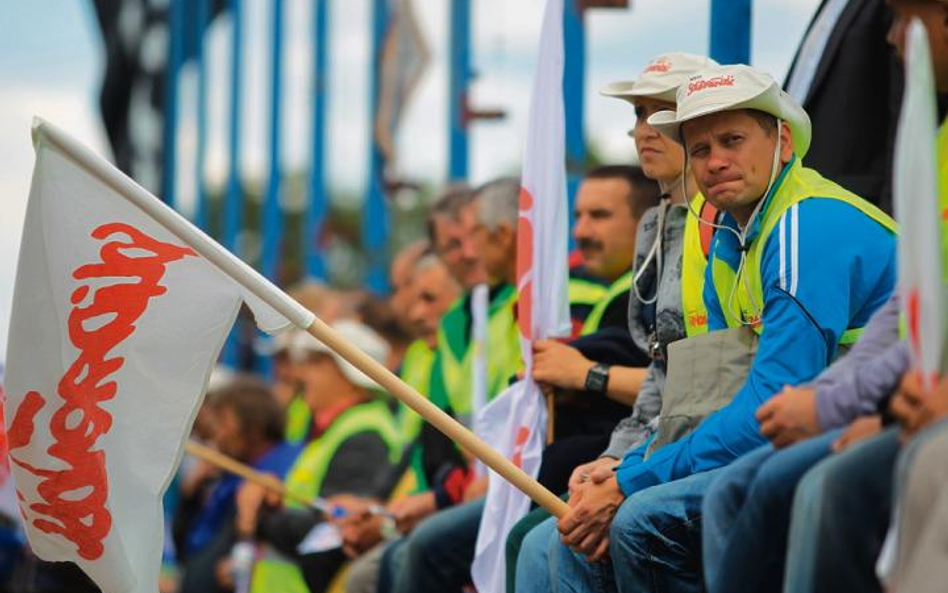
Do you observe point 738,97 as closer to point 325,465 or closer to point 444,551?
point 444,551

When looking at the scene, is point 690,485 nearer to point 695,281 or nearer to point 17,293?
point 695,281

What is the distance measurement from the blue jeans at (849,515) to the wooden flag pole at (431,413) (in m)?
1.66

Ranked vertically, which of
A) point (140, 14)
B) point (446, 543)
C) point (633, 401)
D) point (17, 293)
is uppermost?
point (17, 293)

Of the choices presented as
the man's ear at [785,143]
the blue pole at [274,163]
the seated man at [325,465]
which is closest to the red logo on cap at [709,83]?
the man's ear at [785,143]

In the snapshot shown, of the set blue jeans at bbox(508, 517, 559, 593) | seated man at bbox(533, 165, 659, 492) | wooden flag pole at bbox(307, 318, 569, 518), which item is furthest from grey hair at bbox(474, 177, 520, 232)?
wooden flag pole at bbox(307, 318, 569, 518)

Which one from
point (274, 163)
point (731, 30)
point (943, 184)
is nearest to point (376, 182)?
point (274, 163)

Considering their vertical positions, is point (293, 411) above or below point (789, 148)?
below

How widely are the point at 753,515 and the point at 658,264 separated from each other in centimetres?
169

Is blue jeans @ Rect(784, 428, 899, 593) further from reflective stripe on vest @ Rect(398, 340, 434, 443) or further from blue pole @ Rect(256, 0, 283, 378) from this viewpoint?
blue pole @ Rect(256, 0, 283, 378)

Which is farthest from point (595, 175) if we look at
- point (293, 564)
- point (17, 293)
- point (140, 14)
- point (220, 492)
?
point (140, 14)

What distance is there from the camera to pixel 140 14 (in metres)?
28.6

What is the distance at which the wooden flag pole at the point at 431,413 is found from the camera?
6.27m

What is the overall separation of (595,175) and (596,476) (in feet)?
5.76

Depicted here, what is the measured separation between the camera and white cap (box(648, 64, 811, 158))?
590 cm
